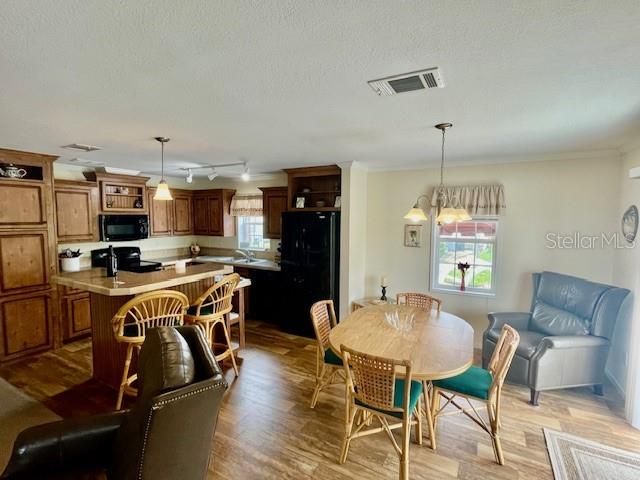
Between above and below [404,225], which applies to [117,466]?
below

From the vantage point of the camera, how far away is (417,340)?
8.24 feet

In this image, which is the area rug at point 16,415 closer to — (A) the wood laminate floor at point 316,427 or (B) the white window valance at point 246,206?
(A) the wood laminate floor at point 316,427

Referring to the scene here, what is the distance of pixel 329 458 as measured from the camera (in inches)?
91.8

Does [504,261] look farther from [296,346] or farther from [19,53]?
[19,53]

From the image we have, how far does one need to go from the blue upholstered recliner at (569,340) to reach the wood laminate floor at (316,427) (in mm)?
221

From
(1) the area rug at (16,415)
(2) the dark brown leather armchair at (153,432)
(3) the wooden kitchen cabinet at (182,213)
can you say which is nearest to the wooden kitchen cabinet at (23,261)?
(1) the area rug at (16,415)

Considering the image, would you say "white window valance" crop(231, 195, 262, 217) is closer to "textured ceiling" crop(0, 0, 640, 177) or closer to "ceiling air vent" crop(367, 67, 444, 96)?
"textured ceiling" crop(0, 0, 640, 177)

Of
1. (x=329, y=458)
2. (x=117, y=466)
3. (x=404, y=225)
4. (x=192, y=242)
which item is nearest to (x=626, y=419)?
(x=329, y=458)

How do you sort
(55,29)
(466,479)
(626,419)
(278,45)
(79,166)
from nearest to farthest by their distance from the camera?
(55,29)
(278,45)
(466,479)
(626,419)
(79,166)

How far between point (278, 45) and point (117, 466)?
200 centimetres

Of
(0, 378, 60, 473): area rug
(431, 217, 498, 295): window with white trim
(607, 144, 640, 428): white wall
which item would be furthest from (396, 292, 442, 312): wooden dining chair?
(0, 378, 60, 473): area rug

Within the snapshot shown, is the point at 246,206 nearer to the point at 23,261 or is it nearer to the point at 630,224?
the point at 23,261

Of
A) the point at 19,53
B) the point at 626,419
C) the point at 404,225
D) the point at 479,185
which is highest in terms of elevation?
the point at 19,53

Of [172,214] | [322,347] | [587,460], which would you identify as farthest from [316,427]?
[172,214]
